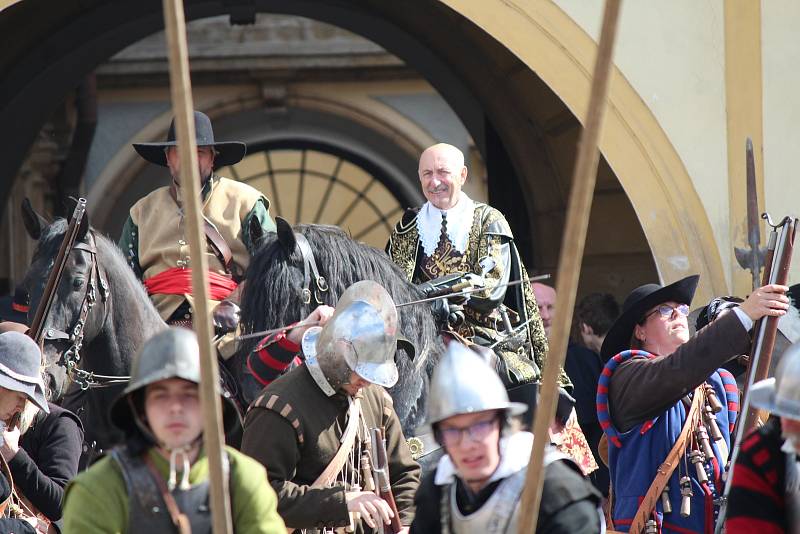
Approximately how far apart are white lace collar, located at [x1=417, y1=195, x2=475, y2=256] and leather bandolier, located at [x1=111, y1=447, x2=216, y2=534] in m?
3.32

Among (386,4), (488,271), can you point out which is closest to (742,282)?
(488,271)

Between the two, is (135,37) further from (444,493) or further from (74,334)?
(444,493)

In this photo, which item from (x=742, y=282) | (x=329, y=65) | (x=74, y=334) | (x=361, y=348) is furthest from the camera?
(x=329, y=65)

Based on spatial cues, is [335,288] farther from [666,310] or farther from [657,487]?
[657,487]

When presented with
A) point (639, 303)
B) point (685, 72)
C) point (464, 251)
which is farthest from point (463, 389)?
point (685, 72)

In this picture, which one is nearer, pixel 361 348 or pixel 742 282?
pixel 361 348

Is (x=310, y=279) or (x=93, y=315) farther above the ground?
(x=310, y=279)

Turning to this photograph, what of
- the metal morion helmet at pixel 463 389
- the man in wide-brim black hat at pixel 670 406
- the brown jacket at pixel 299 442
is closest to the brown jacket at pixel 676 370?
the man in wide-brim black hat at pixel 670 406

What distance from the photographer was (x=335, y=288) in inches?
236

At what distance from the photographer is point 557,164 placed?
1077cm

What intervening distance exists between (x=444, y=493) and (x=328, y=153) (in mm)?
12284

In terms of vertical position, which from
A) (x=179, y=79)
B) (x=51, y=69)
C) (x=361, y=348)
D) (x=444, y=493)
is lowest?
(x=444, y=493)

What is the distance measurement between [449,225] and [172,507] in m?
3.40

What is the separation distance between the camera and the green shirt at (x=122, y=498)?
11.7 feet
